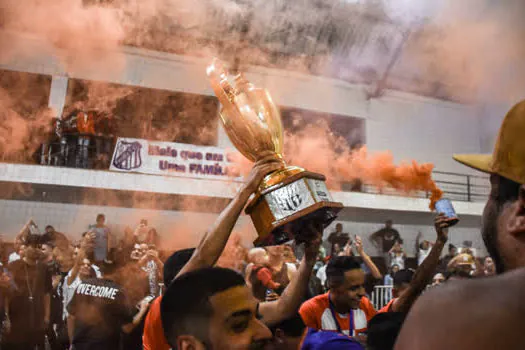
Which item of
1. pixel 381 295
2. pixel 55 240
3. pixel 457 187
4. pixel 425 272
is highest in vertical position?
pixel 457 187

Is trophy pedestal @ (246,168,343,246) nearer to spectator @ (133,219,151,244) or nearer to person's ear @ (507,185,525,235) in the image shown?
person's ear @ (507,185,525,235)

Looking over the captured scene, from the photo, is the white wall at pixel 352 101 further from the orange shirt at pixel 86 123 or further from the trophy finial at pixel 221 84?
the trophy finial at pixel 221 84

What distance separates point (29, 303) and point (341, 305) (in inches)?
161

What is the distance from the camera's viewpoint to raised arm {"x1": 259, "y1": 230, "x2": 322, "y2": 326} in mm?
2358

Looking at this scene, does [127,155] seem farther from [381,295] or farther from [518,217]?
[518,217]

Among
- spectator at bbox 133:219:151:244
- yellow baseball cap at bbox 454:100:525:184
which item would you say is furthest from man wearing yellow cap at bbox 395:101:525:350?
spectator at bbox 133:219:151:244

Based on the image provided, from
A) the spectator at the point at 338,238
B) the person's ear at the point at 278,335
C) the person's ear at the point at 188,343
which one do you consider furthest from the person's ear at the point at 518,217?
the spectator at the point at 338,238

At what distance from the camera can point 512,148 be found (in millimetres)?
1028

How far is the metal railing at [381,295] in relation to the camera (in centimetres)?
1009

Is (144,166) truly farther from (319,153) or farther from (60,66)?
(319,153)

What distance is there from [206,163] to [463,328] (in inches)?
435

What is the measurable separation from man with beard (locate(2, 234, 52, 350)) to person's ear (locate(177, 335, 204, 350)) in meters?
4.92

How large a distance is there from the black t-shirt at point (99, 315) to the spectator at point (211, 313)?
2.10 meters

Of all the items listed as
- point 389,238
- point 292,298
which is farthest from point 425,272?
point 389,238
